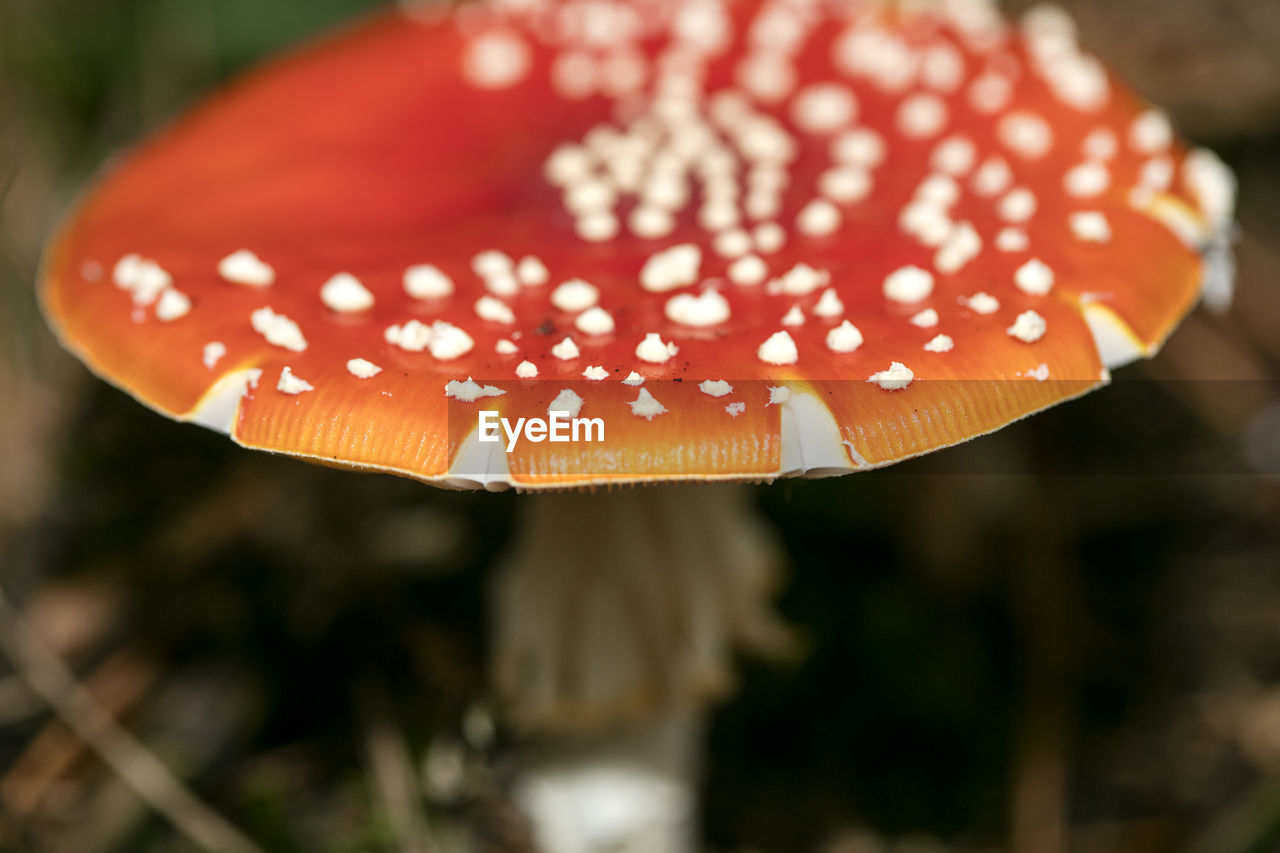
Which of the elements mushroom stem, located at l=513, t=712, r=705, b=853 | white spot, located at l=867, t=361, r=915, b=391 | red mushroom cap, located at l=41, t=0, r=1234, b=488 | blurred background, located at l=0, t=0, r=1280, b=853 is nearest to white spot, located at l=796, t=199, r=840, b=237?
red mushroom cap, located at l=41, t=0, r=1234, b=488

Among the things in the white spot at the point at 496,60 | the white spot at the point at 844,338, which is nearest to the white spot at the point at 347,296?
the white spot at the point at 844,338

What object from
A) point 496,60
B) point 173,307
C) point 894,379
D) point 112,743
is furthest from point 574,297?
point 112,743

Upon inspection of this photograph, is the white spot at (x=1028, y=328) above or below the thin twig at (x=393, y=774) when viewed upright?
above

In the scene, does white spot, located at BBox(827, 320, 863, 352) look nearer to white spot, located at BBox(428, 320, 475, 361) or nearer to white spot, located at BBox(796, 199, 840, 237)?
white spot, located at BBox(796, 199, 840, 237)

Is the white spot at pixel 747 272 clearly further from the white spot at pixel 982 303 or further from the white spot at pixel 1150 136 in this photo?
the white spot at pixel 1150 136

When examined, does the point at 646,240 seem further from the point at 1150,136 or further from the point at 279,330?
the point at 1150,136

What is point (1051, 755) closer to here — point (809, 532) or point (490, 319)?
point (809, 532)

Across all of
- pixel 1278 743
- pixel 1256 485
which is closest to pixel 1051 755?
pixel 1278 743
